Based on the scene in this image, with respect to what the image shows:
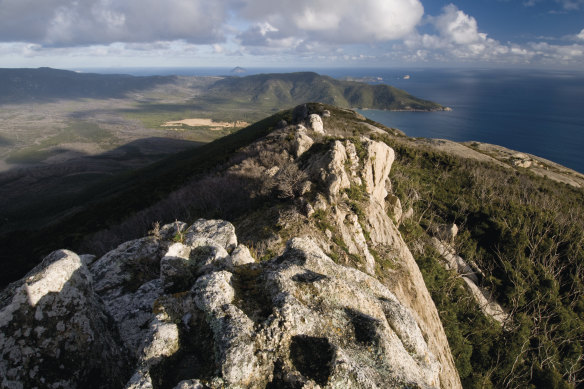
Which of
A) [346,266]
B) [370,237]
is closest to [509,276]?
[370,237]

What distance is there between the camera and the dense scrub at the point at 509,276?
918 inches

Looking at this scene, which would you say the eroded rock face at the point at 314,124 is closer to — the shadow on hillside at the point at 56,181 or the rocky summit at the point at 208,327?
the rocky summit at the point at 208,327

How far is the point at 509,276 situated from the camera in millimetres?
29297

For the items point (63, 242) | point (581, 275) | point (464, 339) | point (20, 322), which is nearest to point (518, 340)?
point (464, 339)

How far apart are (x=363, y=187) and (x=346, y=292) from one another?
1625 cm

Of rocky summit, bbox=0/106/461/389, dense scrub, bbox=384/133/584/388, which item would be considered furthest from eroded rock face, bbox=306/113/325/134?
rocky summit, bbox=0/106/461/389

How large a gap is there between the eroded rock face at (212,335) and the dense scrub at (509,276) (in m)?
21.4

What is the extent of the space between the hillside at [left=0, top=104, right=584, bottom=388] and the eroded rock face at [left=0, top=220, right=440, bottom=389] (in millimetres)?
41

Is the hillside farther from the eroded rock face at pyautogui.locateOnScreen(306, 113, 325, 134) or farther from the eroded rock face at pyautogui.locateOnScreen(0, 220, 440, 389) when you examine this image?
the eroded rock face at pyautogui.locateOnScreen(306, 113, 325, 134)

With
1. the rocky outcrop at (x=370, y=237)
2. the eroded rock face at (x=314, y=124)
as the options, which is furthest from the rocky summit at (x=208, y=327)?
the eroded rock face at (x=314, y=124)

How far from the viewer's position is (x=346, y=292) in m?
7.14

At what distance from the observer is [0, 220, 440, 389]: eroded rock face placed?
5.02 meters

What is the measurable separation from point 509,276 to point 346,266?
96.7 ft

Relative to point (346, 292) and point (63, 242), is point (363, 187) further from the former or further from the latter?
point (63, 242)
